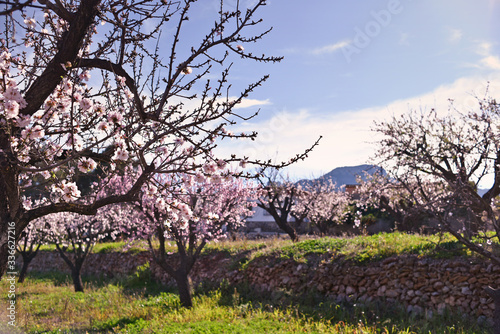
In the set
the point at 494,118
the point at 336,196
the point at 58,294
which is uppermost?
the point at 494,118

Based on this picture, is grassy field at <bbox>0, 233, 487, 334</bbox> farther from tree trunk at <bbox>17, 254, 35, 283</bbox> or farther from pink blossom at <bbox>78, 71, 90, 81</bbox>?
pink blossom at <bbox>78, 71, 90, 81</bbox>

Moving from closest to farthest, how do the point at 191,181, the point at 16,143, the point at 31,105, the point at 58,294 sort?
the point at 16,143, the point at 31,105, the point at 191,181, the point at 58,294

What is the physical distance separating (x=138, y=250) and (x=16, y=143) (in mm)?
15357

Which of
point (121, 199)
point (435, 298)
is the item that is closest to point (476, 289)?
point (435, 298)

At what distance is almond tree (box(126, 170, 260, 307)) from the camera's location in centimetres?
549

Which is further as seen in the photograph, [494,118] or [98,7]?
[494,118]

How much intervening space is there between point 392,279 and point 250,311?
12.5 ft

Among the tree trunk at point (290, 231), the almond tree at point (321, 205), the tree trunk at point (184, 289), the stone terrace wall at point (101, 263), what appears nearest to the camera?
the tree trunk at point (184, 289)

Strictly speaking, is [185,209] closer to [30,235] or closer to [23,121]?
[23,121]

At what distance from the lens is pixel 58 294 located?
14.1 meters

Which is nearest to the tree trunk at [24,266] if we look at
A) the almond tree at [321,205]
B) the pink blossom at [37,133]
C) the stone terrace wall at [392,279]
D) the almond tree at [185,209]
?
the almond tree at [185,209]

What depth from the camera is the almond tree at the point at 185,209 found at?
5492mm

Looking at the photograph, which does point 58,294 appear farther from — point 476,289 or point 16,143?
point 476,289

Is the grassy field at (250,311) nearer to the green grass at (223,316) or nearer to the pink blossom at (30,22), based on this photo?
the green grass at (223,316)
